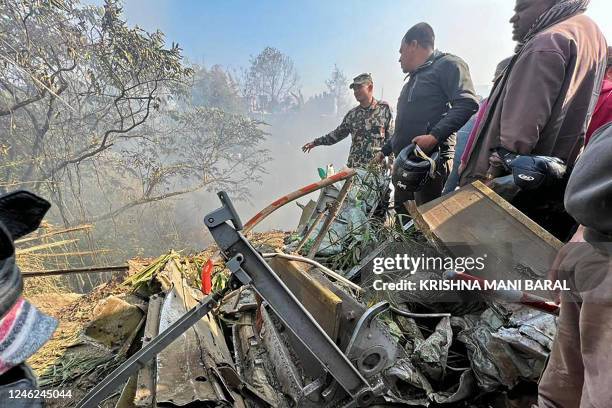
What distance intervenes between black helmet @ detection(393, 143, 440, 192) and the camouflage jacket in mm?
2562

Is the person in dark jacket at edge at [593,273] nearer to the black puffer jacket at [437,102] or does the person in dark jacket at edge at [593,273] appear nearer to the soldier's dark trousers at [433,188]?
the black puffer jacket at [437,102]

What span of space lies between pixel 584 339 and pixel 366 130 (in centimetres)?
496

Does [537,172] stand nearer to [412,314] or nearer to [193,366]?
[412,314]

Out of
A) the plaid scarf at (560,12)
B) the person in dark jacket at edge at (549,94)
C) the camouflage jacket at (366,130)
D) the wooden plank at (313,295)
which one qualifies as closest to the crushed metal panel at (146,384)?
the wooden plank at (313,295)

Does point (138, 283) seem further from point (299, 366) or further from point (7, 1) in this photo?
point (7, 1)

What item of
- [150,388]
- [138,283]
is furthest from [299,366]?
[138,283]

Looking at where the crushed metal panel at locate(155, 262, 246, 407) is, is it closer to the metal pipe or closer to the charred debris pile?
the charred debris pile

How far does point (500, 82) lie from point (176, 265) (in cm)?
353

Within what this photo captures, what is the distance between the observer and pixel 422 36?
344cm

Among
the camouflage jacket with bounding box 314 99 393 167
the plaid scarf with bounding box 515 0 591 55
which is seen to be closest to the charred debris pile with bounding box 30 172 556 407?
the plaid scarf with bounding box 515 0 591 55

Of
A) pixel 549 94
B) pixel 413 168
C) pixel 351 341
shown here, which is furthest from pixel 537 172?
pixel 351 341

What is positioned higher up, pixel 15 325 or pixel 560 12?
pixel 560 12

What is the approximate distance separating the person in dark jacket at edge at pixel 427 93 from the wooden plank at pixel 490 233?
1.16 meters

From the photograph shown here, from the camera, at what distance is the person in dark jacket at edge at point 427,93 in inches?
126
